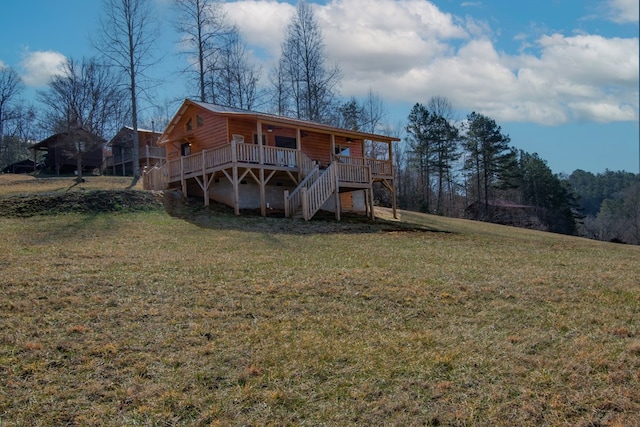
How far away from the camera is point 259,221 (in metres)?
16.3

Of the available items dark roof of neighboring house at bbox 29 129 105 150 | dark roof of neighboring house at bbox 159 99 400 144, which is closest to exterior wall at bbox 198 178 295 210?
dark roof of neighboring house at bbox 159 99 400 144

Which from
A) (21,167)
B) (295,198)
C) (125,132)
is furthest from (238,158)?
(21,167)

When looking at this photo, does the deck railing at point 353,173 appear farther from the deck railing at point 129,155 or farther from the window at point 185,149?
the deck railing at point 129,155

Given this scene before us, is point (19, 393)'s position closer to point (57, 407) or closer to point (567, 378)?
point (57, 407)

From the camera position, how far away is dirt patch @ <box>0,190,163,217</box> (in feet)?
52.3

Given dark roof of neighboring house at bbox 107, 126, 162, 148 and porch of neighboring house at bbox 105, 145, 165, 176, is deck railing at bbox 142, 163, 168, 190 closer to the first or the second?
porch of neighboring house at bbox 105, 145, 165, 176

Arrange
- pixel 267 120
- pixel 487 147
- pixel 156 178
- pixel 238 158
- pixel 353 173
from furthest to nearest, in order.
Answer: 1. pixel 487 147
2. pixel 156 178
3. pixel 353 173
4. pixel 267 120
5. pixel 238 158

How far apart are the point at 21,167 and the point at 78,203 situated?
28148 mm

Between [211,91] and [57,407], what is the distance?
29.3 m

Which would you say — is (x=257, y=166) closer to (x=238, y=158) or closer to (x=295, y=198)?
(x=238, y=158)

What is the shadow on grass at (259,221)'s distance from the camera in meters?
15.1

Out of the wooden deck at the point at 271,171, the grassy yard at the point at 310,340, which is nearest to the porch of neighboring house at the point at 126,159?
the wooden deck at the point at 271,171

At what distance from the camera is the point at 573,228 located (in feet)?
161

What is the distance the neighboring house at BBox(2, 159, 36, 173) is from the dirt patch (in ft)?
83.6
